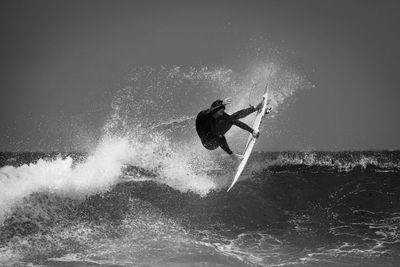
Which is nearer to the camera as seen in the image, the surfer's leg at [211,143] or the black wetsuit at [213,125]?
the black wetsuit at [213,125]

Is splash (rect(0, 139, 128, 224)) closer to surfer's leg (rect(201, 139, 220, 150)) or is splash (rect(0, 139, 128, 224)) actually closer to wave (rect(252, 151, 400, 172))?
A: surfer's leg (rect(201, 139, 220, 150))

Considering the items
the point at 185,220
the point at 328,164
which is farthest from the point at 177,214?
the point at 328,164

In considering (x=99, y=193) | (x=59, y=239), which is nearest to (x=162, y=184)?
(x=99, y=193)

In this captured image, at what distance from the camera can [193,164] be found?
15312mm

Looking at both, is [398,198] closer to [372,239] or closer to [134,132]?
[372,239]

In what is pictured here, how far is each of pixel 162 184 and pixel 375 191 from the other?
7059 millimetres

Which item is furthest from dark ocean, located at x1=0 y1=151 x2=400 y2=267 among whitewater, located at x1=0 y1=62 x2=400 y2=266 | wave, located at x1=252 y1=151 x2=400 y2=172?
wave, located at x1=252 y1=151 x2=400 y2=172

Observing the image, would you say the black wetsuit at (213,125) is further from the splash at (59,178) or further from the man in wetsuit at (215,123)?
the splash at (59,178)

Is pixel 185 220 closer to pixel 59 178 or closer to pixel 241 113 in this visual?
pixel 241 113

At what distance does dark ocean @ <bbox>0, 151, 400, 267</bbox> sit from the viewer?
7.66m

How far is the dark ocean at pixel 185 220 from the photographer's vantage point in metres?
7.66

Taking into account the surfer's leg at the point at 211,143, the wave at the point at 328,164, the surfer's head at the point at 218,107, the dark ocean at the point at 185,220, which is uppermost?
the wave at the point at 328,164

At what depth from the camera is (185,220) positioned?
1031 centimetres

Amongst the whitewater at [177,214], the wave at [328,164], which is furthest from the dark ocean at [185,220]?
the wave at [328,164]
